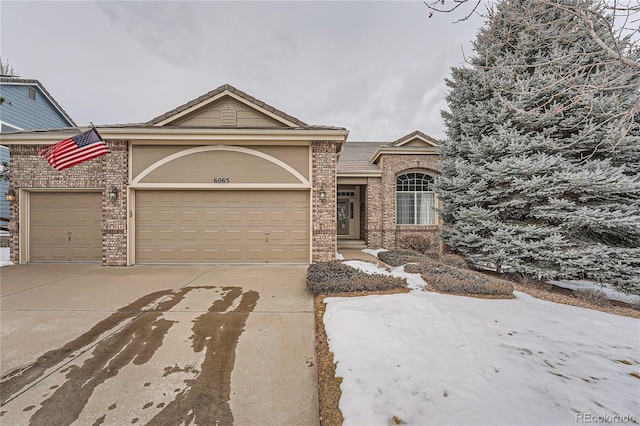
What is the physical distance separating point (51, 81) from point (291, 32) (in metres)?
16.5

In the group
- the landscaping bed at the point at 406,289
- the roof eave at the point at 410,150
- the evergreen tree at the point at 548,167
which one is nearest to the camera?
the landscaping bed at the point at 406,289

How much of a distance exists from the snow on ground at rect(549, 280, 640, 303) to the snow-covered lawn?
293 centimetres

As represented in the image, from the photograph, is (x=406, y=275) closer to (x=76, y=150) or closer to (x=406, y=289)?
(x=406, y=289)

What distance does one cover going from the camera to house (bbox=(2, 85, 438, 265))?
7.09 meters

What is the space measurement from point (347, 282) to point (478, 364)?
2498 millimetres

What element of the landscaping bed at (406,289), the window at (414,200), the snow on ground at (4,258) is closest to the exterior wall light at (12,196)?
the snow on ground at (4,258)

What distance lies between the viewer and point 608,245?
6.13m

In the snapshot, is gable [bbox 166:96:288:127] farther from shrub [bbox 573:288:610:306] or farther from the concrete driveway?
shrub [bbox 573:288:610:306]

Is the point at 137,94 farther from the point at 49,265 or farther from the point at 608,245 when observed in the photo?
the point at 608,245

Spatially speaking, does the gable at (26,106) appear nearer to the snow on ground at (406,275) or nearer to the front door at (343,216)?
the front door at (343,216)

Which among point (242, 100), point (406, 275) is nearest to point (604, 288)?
point (406, 275)

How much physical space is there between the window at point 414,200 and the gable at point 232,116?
255 inches

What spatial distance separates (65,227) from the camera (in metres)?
7.76

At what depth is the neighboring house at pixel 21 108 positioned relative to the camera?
12.1 meters
